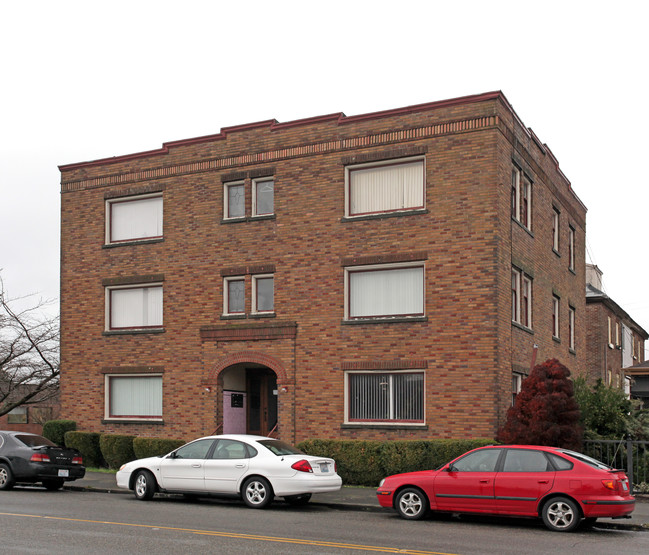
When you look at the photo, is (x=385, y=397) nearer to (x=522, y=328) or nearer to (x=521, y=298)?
(x=522, y=328)

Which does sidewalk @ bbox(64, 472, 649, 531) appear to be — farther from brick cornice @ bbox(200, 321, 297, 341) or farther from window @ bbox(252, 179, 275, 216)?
window @ bbox(252, 179, 275, 216)

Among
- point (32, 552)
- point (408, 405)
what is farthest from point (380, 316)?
point (32, 552)

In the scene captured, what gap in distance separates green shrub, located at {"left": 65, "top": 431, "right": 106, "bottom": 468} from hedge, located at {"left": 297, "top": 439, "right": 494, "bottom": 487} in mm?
7112

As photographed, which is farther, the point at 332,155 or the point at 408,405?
the point at 332,155

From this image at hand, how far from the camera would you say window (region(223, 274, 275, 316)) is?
24516mm

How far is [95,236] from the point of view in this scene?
27.3 metres

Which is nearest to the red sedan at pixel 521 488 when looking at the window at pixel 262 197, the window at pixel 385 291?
the window at pixel 385 291

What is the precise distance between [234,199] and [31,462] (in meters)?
9.49

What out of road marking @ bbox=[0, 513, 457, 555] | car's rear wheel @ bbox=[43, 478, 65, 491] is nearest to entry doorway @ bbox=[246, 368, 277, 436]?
car's rear wheel @ bbox=[43, 478, 65, 491]

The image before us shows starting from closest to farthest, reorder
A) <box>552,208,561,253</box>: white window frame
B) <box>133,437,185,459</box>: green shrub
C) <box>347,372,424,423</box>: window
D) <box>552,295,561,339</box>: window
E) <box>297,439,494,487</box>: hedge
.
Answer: <box>297,439,494,487</box>: hedge, <box>347,372,424,423</box>: window, <box>133,437,185,459</box>: green shrub, <box>552,295,561,339</box>: window, <box>552,208,561,253</box>: white window frame

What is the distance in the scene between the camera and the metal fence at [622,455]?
20.2 metres

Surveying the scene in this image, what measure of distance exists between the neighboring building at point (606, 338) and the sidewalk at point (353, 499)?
17.1m

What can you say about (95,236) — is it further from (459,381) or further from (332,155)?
(459,381)

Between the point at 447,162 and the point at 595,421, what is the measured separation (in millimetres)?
7516
